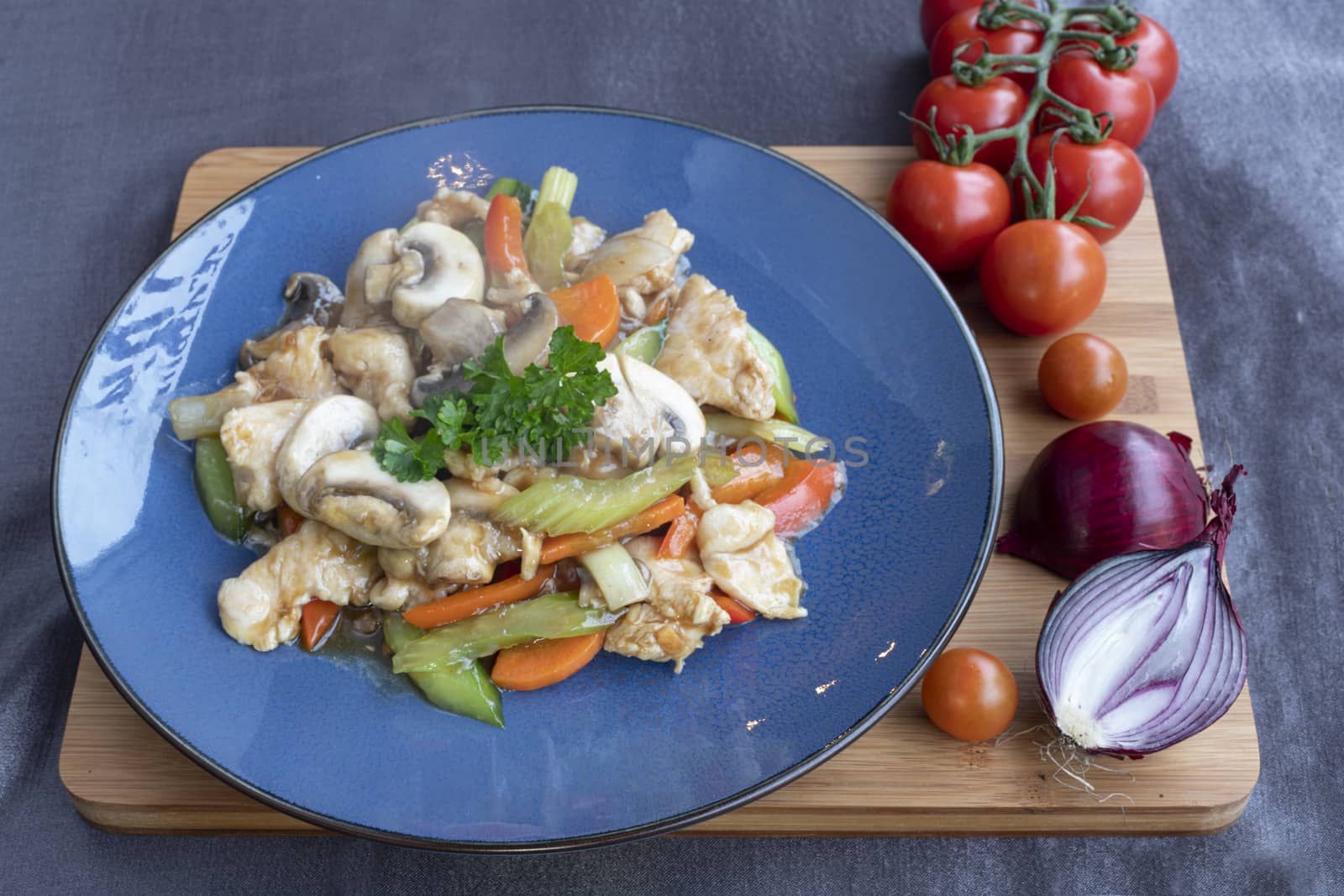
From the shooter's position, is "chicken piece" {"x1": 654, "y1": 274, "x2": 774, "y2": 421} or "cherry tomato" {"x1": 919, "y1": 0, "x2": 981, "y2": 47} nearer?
"chicken piece" {"x1": 654, "y1": 274, "x2": 774, "y2": 421}

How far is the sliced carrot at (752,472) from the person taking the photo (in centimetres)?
297

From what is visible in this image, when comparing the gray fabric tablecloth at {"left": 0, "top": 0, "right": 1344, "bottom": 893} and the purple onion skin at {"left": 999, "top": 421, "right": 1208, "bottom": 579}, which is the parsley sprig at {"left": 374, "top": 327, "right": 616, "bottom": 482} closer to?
the gray fabric tablecloth at {"left": 0, "top": 0, "right": 1344, "bottom": 893}

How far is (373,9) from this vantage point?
15.6 feet

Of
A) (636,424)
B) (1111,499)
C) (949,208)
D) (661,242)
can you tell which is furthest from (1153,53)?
(636,424)

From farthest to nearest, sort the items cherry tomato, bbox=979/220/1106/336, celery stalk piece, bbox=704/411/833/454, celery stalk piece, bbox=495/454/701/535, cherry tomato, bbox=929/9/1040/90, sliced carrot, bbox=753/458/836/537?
cherry tomato, bbox=929/9/1040/90, cherry tomato, bbox=979/220/1106/336, celery stalk piece, bbox=704/411/833/454, sliced carrot, bbox=753/458/836/537, celery stalk piece, bbox=495/454/701/535

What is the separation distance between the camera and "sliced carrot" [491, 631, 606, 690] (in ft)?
8.87

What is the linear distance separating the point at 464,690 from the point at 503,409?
678 millimetres

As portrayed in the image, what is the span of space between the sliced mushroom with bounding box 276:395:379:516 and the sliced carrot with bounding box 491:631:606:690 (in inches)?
24.5

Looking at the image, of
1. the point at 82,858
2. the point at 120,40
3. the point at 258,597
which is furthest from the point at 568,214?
the point at 120,40

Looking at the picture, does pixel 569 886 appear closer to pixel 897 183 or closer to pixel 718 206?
pixel 718 206

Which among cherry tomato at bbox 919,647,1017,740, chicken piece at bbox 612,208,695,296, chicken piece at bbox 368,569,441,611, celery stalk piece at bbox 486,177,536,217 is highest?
celery stalk piece at bbox 486,177,536,217

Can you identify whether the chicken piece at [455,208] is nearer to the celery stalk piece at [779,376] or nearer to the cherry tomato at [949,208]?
the celery stalk piece at [779,376]

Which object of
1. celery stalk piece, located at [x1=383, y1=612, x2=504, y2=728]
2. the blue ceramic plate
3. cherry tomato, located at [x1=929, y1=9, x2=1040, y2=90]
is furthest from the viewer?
cherry tomato, located at [x1=929, y1=9, x2=1040, y2=90]

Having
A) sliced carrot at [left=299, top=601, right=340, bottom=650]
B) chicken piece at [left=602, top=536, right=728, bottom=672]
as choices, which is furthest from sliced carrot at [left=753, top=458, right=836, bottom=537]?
sliced carrot at [left=299, top=601, right=340, bottom=650]
